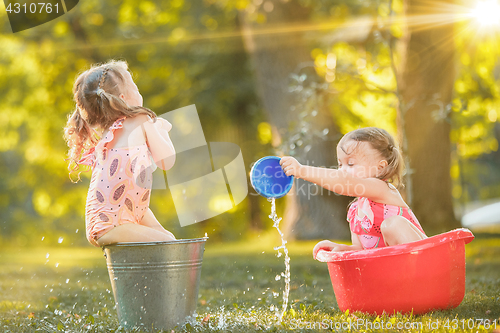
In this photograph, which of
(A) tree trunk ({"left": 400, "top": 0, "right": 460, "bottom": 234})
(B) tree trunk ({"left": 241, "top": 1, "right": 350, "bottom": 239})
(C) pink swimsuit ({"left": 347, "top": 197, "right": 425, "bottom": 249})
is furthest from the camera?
(B) tree trunk ({"left": 241, "top": 1, "right": 350, "bottom": 239})

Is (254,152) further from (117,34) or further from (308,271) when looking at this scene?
(308,271)

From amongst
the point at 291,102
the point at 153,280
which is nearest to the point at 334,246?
the point at 153,280

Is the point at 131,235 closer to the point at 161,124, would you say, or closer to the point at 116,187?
the point at 116,187

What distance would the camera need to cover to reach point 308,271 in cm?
487

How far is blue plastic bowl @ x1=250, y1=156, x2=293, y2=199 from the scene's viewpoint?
2650 millimetres

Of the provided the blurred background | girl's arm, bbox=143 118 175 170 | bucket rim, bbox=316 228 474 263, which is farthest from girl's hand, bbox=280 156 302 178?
the blurred background

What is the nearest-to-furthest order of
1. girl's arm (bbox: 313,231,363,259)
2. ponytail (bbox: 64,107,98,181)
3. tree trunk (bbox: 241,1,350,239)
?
girl's arm (bbox: 313,231,363,259) < ponytail (bbox: 64,107,98,181) < tree trunk (bbox: 241,1,350,239)

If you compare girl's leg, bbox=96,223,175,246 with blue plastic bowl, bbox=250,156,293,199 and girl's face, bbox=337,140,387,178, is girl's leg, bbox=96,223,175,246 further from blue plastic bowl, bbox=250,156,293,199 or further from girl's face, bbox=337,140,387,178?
girl's face, bbox=337,140,387,178

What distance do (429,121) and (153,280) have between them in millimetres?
5914

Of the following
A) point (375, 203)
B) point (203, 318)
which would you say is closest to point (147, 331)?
point (203, 318)

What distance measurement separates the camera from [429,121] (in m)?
7.37

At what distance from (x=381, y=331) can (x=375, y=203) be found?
74cm

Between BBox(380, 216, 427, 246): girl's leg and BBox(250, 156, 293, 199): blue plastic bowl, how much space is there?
0.55 metres

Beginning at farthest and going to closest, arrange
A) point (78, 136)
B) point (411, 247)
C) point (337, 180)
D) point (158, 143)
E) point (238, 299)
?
point (238, 299), point (78, 136), point (158, 143), point (337, 180), point (411, 247)
